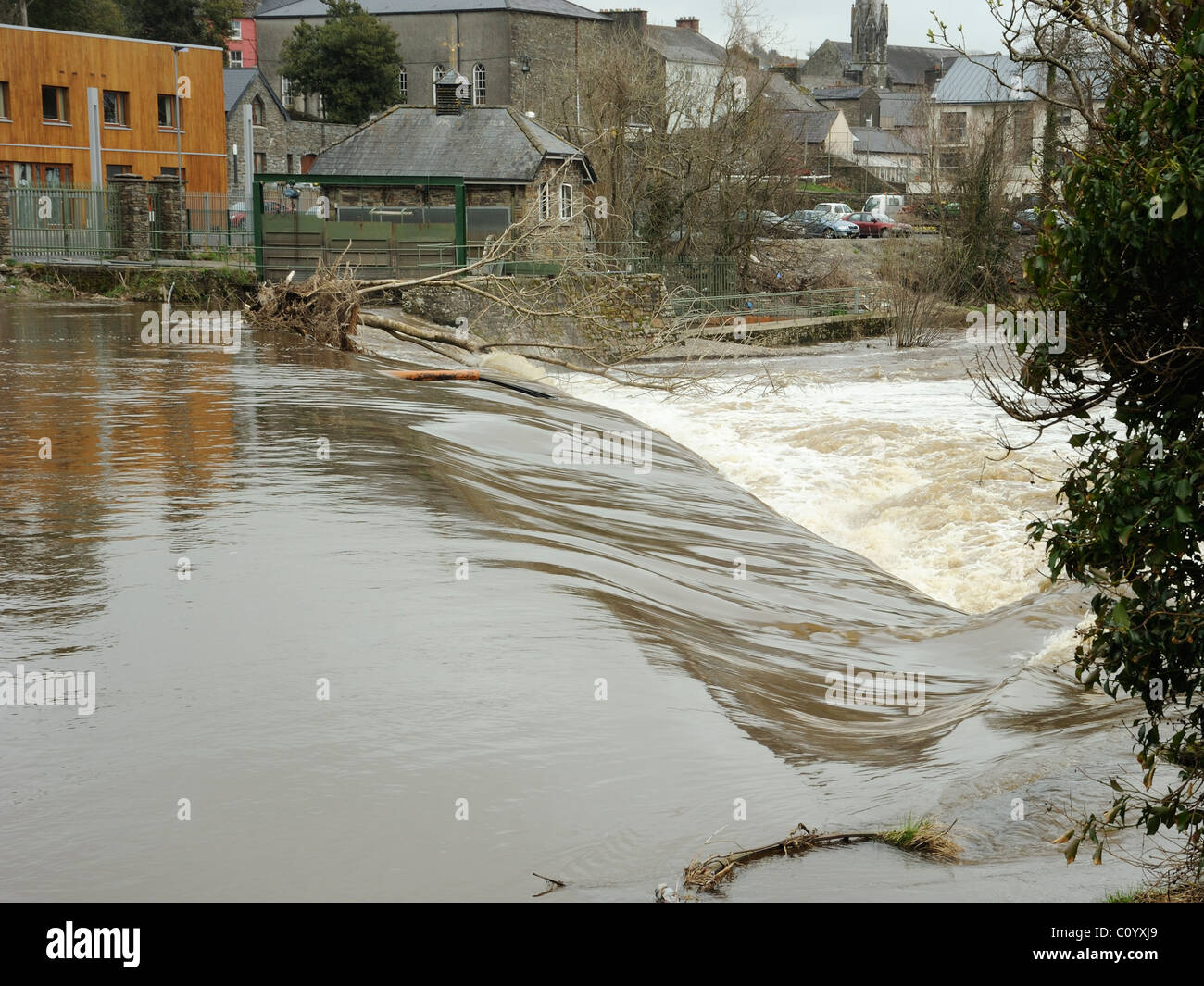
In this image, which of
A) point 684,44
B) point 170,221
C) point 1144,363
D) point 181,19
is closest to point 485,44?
point 181,19

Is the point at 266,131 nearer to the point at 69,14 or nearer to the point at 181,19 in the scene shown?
the point at 181,19

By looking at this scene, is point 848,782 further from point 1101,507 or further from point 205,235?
point 205,235

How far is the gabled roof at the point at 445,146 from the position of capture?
40.8m

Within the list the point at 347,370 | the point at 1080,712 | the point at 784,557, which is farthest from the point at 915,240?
the point at 1080,712

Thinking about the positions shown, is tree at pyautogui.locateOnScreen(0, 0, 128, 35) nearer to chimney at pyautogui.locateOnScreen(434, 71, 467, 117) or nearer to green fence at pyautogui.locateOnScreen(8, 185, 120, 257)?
chimney at pyautogui.locateOnScreen(434, 71, 467, 117)

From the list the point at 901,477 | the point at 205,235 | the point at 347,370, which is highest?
the point at 205,235

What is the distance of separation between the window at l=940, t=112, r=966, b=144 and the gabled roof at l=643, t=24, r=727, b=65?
26223mm

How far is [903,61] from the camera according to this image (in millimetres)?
122875

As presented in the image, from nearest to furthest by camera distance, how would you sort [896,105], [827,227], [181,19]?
[827,227] < [181,19] < [896,105]

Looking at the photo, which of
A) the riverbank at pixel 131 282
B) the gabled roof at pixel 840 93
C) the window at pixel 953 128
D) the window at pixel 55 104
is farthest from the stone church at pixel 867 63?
the riverbank at pixel 131 282

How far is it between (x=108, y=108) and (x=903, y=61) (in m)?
91.8

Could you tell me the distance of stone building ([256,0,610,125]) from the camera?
2689 inches
